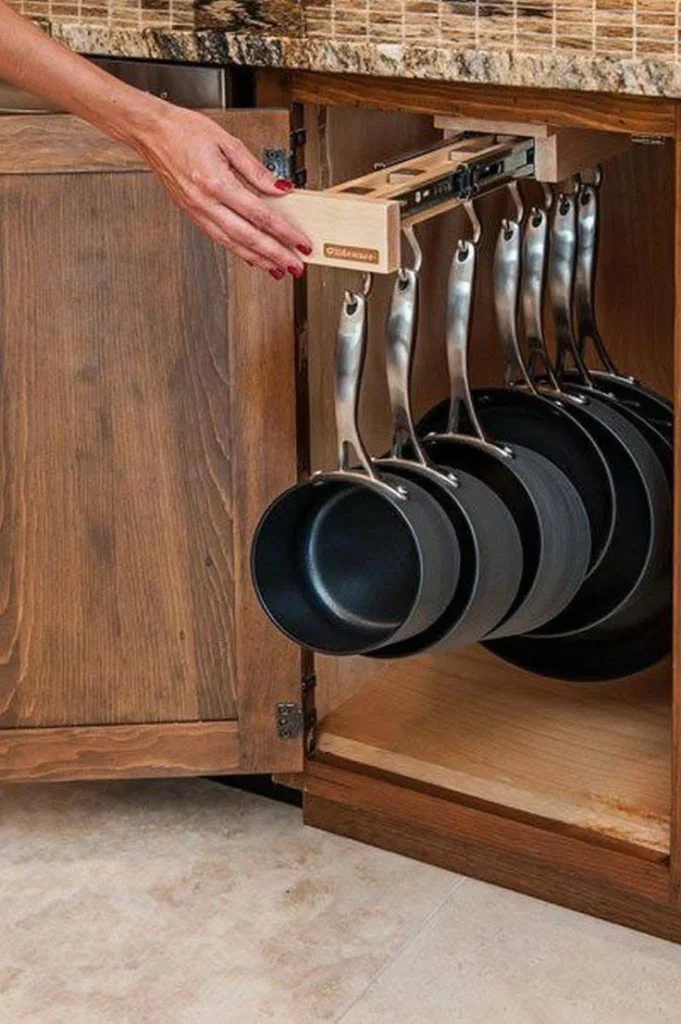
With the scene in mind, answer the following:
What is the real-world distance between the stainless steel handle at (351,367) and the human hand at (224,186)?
14 centimetres

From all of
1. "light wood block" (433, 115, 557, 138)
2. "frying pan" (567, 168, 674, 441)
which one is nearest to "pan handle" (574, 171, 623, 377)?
"frying pan" (567, 168, 674, 441)

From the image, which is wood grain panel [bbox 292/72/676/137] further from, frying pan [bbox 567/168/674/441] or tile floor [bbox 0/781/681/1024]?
tile floor [bbox 0/781/681/1024]

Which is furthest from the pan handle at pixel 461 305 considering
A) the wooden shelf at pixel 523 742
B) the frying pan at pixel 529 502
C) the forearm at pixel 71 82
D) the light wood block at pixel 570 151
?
the wooden shelf at pixel 523 742

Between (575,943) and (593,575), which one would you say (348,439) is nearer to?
(593,575)

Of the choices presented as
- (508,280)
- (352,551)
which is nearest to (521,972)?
(352,551)

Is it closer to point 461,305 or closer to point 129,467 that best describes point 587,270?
point 461,305

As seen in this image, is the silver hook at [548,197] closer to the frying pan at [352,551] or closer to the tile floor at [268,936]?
the frying pan at [352,551]

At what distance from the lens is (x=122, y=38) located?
1.82 metres

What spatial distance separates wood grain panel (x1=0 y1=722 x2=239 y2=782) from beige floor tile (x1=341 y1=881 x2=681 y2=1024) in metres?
0.28

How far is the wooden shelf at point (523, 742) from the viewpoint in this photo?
201 cm

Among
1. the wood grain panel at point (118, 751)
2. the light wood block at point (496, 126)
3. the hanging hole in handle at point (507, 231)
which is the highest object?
the light wood block at point (496, 126)

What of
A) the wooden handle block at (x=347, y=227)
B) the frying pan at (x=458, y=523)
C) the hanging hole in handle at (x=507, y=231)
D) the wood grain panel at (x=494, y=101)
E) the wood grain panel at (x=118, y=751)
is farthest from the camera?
the wood grain panel at (x=118, y=751)

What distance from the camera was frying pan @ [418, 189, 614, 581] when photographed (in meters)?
1.94

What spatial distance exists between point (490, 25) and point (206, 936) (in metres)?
0.91
